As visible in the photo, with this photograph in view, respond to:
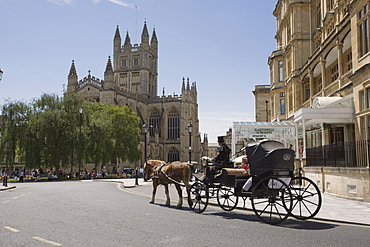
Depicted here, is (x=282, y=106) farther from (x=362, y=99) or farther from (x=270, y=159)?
(x=270, y=159)

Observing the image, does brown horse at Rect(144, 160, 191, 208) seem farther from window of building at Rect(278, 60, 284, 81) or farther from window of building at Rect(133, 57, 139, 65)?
window of building at Rect(133, 57, 139, 65)

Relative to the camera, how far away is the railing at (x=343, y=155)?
1334 cm

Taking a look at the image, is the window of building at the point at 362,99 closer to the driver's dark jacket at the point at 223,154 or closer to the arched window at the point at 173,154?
the driver's dark jacket at the point at 223,154

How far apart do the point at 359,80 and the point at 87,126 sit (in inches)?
1246

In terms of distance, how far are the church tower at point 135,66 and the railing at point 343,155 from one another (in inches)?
2857

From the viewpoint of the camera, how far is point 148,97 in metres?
87.7

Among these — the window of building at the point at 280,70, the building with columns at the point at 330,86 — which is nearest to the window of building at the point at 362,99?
the building with columns at the point at 330,86

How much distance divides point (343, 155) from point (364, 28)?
5121 millimetres

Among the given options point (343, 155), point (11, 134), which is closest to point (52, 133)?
point (11, 134)

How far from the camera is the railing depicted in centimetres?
1334

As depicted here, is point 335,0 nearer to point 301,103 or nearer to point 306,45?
point 306,45

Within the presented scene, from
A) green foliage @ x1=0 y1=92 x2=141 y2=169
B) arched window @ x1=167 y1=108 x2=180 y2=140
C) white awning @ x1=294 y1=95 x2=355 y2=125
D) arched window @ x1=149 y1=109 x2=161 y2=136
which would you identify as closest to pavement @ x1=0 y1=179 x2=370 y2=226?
white awning @ x1=294 y1=95 x2=355 y2=125

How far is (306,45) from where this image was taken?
1109 inches

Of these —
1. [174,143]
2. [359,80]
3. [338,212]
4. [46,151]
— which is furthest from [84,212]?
[174,143]
